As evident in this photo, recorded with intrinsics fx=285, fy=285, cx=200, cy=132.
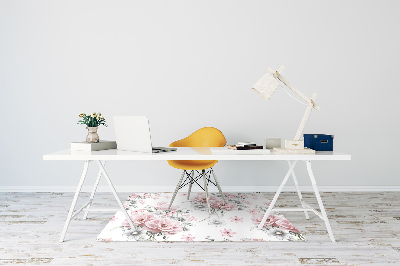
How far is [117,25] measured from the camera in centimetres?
342

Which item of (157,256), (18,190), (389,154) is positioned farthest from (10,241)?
(389,154)

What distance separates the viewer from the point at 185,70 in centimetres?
345

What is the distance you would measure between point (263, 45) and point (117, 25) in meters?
1.77

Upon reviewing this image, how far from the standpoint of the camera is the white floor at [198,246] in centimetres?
175

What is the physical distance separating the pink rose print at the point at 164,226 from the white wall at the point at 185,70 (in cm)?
109

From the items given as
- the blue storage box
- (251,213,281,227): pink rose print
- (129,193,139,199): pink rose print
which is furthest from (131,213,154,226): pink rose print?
the blue storage box

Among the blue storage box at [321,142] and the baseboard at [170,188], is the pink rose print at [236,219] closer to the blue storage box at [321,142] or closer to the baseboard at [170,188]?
the blue storage box at [321,142]

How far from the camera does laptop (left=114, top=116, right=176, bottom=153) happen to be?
1893 mm

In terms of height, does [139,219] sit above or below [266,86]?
below

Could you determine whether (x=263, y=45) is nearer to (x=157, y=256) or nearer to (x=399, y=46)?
(x=399, y=46)

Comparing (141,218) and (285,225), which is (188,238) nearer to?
(141,218)

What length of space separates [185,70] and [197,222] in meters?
1.85

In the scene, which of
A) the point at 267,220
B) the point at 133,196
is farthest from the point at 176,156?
the point at 133,196

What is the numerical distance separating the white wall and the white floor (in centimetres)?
109
